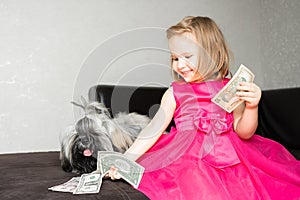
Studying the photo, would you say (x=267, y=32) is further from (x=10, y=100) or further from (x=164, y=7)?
(x=10, y=100)

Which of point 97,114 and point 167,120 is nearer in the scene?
point 167,120

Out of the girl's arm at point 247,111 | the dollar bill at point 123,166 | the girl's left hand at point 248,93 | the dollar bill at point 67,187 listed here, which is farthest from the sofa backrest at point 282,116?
the dollar bill at point 67,187

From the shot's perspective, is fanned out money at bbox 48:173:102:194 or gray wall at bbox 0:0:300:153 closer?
fanned out money at bbox 48:173:102:194

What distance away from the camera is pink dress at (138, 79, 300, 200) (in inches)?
40.0

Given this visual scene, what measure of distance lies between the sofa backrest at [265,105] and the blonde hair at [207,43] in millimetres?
534

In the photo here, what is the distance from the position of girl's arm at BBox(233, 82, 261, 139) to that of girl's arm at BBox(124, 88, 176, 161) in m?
0.24

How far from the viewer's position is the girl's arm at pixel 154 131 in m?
1.20

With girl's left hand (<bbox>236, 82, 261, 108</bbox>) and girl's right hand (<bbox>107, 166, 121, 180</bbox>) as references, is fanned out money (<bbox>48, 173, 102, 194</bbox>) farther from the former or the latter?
girl's left hand (<bbox>236, 82, 261, 108</bbox>)

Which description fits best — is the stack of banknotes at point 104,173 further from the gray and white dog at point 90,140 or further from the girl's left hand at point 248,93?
the girl's left hand at point 248,93

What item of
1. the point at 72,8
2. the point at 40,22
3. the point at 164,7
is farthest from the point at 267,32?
the point at 40,22

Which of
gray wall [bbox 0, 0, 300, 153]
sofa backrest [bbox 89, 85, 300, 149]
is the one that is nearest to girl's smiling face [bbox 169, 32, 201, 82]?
sofa backrest [bbox 89, 85, 300, 149]

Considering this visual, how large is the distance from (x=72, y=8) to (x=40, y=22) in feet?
0.69

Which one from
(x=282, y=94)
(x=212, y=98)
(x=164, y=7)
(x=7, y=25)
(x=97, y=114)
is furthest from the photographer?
(x=164, y=7)

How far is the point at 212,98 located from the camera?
1.18 m
